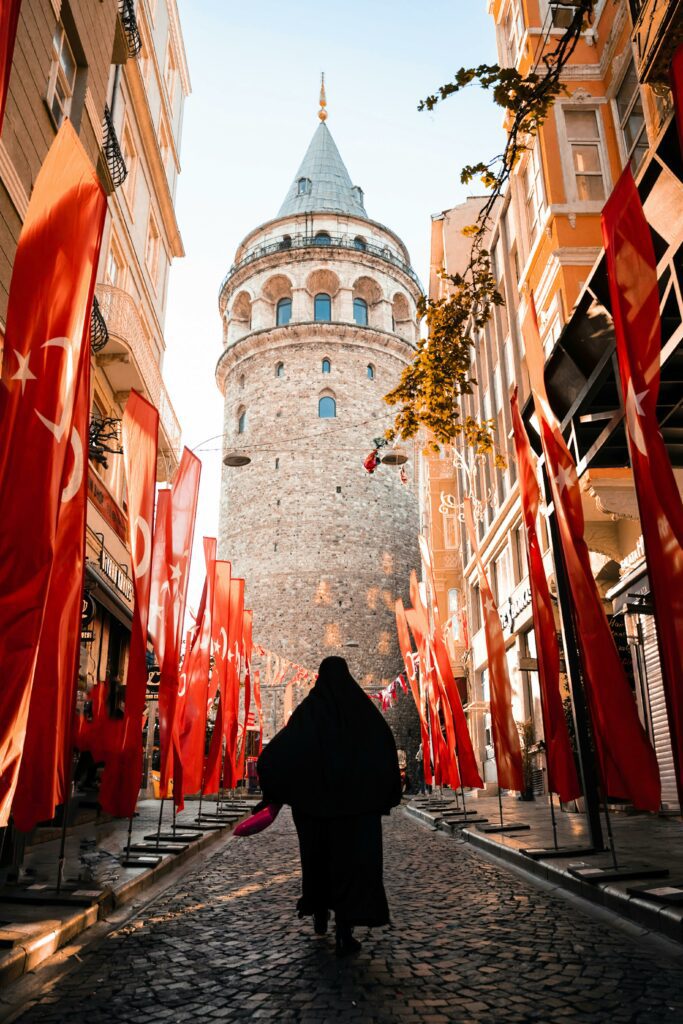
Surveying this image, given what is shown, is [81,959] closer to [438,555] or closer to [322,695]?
[322,695]

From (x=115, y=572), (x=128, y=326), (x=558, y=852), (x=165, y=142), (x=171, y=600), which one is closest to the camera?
(x=558, y=852)

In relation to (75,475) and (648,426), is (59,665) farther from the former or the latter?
(648,426)

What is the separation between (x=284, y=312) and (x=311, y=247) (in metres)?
3.80

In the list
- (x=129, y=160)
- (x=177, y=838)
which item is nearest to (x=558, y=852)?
(x=177, y=838)

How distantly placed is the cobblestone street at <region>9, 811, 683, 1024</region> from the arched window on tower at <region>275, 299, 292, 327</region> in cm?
3972

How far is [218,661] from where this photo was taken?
1384 centimetres

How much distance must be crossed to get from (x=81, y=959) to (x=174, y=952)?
1.66 feet

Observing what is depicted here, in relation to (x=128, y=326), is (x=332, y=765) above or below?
below

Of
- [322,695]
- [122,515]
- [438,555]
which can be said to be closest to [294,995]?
[322,695]

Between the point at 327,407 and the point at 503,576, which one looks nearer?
the point at 503,576

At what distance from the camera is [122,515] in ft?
56.7

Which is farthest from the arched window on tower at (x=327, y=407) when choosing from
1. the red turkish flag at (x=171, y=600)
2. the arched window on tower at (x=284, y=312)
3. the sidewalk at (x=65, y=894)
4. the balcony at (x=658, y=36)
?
the balcony at (x=658, y=36)

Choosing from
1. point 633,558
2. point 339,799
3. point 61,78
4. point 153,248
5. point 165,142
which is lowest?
point 339,799

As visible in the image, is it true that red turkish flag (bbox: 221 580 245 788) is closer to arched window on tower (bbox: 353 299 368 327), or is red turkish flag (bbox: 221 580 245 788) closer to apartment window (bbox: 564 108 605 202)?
apartment window (bbox: 564 108 605 202)
